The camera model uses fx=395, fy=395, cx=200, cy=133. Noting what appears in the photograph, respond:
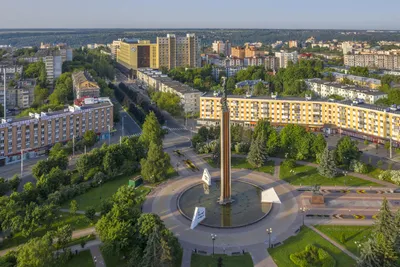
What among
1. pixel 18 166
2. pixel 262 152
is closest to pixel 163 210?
pixel 262 152

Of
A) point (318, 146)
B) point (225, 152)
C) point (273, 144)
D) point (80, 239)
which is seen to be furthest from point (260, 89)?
point (80, 239)

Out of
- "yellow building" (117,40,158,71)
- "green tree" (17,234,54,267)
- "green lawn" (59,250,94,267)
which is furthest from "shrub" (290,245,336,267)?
"yellow building" (117,40,158,71)

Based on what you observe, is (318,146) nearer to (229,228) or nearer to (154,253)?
(229,228)

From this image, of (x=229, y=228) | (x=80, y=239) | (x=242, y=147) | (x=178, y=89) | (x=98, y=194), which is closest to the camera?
(x=80, y=239)

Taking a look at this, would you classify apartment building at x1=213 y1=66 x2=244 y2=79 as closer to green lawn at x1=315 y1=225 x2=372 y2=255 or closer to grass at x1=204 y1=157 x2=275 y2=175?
grass at x1=204 y1=157 x2=275 y2=175

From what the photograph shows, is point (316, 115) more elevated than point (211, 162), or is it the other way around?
point (316, 115)

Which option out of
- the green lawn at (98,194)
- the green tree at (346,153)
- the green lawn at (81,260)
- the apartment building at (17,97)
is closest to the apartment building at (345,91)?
the green tree at (346,153)

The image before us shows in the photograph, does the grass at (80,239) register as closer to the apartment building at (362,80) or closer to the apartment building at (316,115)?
the apartment building at (316,115)
